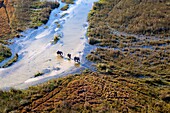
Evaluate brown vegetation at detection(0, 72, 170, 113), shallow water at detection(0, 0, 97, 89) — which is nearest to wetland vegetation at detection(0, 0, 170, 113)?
brown vegetation at detection(0, 72, 170, 113)

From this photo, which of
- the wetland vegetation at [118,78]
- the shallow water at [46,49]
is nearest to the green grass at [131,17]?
the wetland vegetation at [118,78]

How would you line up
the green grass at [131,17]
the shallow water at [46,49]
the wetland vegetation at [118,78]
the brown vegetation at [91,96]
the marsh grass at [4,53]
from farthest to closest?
the green grass at [131,17], the marsh grass at [4,53], the shallow water at [46,49], the wetland vegetation at [118,78], the brown vegetation at [91,96]

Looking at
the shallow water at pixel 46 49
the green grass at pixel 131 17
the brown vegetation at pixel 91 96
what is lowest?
the brown vegetation at pixel 91 96

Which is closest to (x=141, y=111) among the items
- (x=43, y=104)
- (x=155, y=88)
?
(x=155, y=88)

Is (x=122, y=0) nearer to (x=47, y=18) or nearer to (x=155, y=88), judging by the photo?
(x=47, y=18)

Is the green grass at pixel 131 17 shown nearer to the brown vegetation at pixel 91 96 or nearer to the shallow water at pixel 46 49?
the shallow water at pixel 46 49

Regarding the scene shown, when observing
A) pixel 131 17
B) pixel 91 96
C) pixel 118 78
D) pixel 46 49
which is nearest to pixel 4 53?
pixel 46 49

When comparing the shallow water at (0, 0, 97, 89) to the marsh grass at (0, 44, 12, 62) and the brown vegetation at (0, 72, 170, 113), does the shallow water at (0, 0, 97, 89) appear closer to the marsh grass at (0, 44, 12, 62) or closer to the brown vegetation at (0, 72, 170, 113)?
the marsh grass at (0, 44, 12, 62)

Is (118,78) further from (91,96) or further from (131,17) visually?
(131,17)
